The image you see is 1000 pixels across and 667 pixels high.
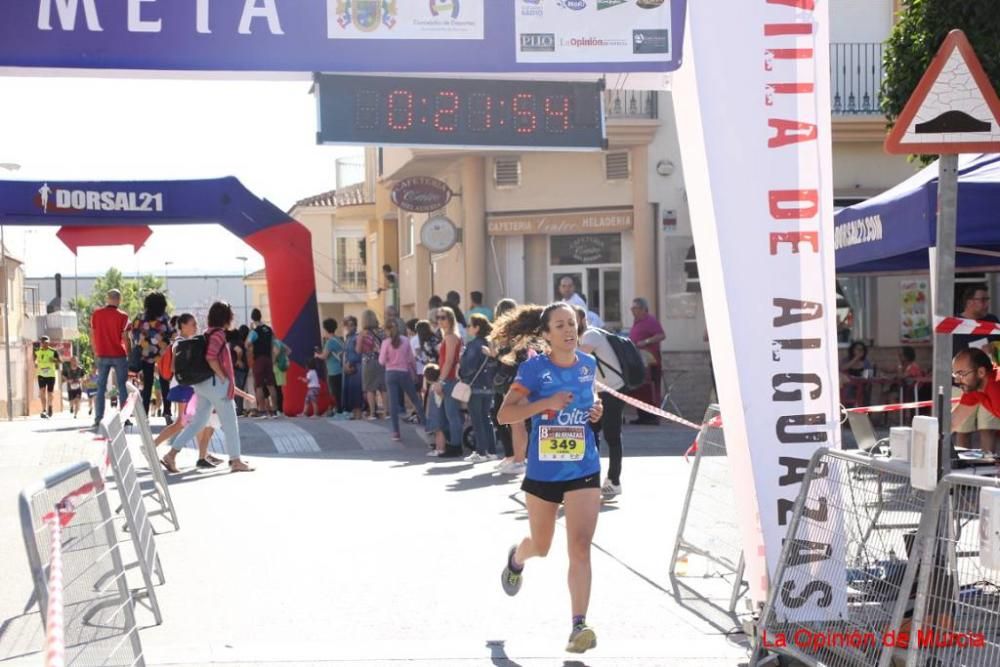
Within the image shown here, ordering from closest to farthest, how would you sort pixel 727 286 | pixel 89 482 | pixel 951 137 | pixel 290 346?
pixel 89 482
pixel 951 137
pixel 727 286
pixel 290 346

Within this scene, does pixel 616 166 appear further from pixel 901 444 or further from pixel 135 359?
pixel 901 444

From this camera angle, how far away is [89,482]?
517 centimetres

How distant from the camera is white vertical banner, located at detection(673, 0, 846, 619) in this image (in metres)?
6.57

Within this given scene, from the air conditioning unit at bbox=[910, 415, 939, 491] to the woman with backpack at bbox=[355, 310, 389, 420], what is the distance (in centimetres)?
1605

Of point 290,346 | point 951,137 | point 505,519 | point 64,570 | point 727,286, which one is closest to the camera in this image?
point 64,570

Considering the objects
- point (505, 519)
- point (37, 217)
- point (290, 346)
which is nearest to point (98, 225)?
point (37, 217)

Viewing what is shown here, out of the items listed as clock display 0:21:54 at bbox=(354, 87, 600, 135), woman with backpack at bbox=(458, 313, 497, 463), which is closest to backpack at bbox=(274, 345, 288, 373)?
woman with backpack at bbox=(458, 313, 497, 463)

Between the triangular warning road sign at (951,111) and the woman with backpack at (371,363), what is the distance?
15.4m

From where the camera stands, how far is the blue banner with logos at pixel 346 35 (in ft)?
24.1

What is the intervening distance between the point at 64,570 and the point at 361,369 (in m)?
18.0

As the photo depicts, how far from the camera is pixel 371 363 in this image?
21328mm

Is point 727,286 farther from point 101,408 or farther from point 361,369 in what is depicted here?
point 361,369

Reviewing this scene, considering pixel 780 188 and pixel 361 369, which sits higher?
pixel 780 188

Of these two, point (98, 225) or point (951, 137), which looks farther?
point (98, 225)
